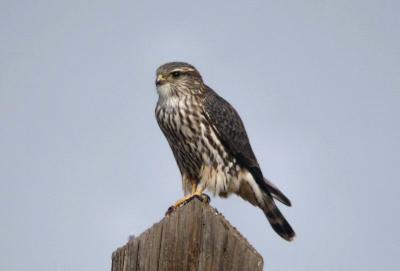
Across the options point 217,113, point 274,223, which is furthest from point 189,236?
point 274,223

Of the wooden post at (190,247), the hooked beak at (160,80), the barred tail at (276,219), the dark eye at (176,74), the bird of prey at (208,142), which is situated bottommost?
the wooden post at (190,247)

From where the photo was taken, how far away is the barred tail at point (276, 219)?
269 inches

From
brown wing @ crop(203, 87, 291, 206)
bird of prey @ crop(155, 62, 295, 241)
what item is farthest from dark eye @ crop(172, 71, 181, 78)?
brown wing @ crop(203, 87, 291, 206)

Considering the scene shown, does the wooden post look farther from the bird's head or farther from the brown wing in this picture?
the bird's head

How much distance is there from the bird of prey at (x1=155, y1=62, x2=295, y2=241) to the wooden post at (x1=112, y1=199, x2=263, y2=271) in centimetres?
300

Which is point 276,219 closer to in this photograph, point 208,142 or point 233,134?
point 233,134

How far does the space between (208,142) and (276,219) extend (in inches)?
50.2

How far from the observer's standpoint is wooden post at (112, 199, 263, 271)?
296 cm

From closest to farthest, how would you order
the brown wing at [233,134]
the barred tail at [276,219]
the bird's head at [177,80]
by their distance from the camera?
1. the brown wing at [233,134]
2. the bird's head at [177,80]
3. the barred tail at [276,219]

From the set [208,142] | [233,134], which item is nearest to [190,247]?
[208,142]

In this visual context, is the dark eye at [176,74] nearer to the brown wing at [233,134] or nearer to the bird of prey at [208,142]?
the bird of prey at [208,142]

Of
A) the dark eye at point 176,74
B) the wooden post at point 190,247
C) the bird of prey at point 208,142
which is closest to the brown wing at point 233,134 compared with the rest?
the bird of prey at point 208,142

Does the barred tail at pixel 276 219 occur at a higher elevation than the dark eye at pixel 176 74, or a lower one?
lower

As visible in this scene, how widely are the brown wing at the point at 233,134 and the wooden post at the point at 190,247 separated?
3.30 meters
